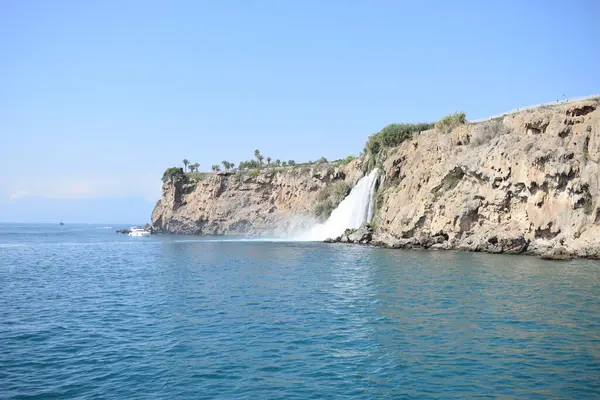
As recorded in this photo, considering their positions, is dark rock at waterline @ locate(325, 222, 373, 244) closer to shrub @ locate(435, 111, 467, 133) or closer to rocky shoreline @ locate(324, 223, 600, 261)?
rocky shoreline @ locate(324, 223, 600, 261)

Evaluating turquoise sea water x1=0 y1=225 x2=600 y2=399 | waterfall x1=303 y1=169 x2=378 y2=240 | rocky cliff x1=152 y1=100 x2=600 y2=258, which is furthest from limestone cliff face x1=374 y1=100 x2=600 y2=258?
turquoise sea water x1=0 y1=225 x2=600 y2=399

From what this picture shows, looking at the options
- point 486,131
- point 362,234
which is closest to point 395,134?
point 362,234

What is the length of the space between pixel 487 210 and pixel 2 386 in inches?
1663

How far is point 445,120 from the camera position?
61.3 m

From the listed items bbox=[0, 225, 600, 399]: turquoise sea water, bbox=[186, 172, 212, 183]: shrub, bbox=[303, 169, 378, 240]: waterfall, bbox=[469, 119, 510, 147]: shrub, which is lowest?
bbox=[0, 225, 600, 399]: turquoise sea water

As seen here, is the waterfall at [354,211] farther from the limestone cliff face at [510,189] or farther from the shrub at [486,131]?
the shrub at [486,131]

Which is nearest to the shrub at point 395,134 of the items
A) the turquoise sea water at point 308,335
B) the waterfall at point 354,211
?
the waterfall at point 354,211

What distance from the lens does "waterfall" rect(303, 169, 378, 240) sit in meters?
65.4

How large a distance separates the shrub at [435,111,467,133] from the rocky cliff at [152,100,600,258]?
3.72ft

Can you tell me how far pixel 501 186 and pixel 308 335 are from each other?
34.2 metres

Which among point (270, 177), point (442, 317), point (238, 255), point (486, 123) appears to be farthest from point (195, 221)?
point (442, 317)

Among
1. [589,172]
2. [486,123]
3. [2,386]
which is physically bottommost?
[2,386]

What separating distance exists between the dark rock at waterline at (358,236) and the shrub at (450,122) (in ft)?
47.9

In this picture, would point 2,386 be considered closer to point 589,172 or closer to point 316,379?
point 316,379
